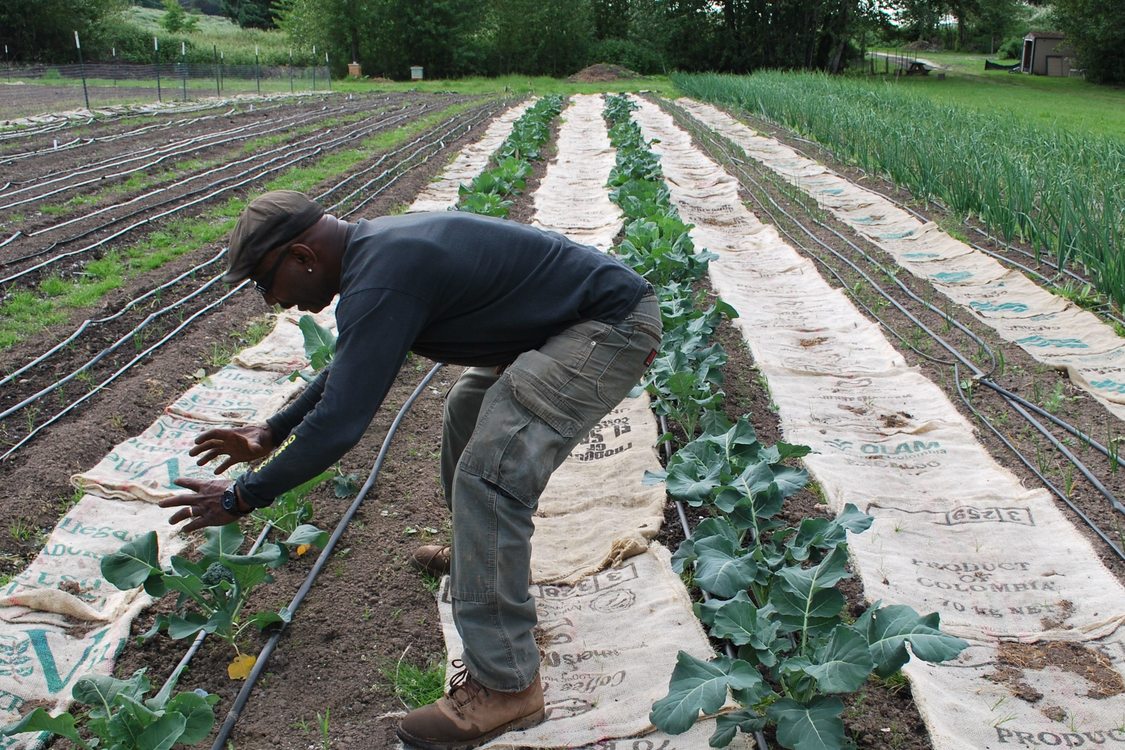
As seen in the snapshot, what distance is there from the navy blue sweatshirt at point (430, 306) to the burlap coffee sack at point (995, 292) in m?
3.25

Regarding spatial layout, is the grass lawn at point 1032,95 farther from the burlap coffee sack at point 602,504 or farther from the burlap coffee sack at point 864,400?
the burlap coffee sack at point 602,504

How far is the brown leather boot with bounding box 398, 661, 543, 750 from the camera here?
91.0 inches

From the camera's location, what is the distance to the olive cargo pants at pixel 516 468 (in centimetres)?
216

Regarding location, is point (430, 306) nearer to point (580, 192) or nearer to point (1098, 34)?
point (580, 192)

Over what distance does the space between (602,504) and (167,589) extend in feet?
5.27

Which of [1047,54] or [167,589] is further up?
[1047,54]

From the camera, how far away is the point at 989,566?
10.6 ft

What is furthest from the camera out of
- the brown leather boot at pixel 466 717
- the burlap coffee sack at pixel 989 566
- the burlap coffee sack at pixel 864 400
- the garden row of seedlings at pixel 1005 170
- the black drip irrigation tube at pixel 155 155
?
the black drip irrigation tube at pixel 155 155

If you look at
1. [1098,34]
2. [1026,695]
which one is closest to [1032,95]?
[1098,34]

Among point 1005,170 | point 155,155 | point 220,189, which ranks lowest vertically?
point 220,189

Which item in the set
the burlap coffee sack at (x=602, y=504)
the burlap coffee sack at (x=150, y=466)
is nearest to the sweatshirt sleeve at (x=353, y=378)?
the burlap coffee sack at (x=602, y=504)

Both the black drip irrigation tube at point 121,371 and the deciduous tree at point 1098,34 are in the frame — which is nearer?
the black drip irrigation tube at point 121,371

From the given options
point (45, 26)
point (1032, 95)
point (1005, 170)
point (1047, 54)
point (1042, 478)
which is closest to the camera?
point (1042, 478)

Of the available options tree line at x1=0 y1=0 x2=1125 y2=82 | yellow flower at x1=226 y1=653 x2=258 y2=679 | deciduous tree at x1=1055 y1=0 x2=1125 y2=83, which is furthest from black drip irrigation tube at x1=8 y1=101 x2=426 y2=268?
deciduous tree at x1=1055 y1=0 x2=1125 y2=83
